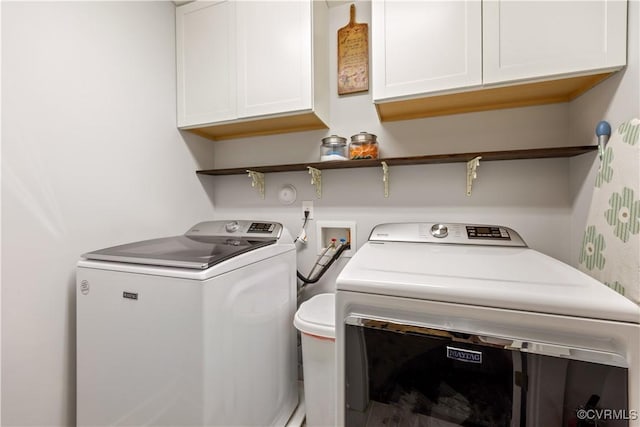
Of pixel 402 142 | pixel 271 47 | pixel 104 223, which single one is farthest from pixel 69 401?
pixel 402 142

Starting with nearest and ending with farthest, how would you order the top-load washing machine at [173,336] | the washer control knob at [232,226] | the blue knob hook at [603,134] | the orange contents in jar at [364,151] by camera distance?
the top-load washing machine at [173,336]
the blue knob hook at [603,134]
the orange contents in jar at [364,151]
the washer control knob at [232,226]

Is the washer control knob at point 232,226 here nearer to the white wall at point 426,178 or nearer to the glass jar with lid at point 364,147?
the white wall at point 426,178

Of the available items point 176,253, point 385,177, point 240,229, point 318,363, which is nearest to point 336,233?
point 385,177

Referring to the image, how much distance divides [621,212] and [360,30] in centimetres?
150

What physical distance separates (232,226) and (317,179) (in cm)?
58

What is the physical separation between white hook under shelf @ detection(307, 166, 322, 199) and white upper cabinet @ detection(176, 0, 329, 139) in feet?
0.95

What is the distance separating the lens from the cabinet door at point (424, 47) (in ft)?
3.67

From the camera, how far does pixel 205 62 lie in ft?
5.13

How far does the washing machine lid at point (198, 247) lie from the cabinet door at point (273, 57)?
25.5 inches

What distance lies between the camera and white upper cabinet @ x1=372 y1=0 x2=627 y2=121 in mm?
Answer: 983

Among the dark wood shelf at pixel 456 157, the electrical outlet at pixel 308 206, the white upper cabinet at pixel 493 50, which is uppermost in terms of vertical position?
the white upper cabinet at pixel 493 50

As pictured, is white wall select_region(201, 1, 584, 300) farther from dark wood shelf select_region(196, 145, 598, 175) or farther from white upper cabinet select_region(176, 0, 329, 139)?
white upper cabinet select_region(176, 0, 329, 139)

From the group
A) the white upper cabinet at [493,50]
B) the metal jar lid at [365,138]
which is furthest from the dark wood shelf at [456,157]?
the white upper cabinet at [493,50]

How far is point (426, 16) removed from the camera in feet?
3.84
